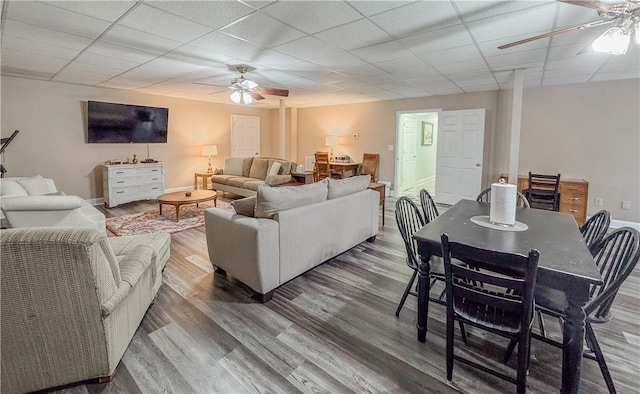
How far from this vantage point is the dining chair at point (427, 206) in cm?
285

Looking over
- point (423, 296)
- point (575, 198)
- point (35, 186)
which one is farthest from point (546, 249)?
point (35, 186)

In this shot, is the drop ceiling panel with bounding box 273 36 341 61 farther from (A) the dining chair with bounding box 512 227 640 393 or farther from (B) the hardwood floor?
(A) the dining chair with bounding box 512 227 640 393

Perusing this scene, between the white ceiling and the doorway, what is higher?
the white ceiling

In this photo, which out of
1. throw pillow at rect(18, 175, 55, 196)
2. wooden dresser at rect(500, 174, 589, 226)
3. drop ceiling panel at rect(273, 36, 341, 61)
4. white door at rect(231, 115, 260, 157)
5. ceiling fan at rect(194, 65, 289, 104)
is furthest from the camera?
white door at rect(231, 115, 260, 157)

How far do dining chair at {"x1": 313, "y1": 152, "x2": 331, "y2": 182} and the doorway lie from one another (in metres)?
1.64

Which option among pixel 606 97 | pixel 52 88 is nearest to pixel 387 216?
pixel 606 97

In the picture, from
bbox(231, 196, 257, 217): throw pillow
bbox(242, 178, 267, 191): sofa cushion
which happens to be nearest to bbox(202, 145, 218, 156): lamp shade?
bbox(242, 178, 267, 191): sofa cushion

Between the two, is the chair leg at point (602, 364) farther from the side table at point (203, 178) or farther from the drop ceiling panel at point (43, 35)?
the side table at point (203, 178)

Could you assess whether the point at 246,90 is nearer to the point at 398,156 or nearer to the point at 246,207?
the point at 246,207

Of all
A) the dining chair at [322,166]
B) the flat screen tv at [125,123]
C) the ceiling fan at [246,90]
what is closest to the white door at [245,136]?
the flat screen tv at [125,123]

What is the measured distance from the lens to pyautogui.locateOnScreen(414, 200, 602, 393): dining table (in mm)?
1473

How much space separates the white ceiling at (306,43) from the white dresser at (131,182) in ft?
5.35

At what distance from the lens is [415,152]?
27.2ft

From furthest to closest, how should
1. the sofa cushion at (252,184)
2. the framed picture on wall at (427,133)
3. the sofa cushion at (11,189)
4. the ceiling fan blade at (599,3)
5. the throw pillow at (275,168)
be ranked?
the framed picture on wall at (427,133) < the throw pillow at (275,168) < the sofa cushion at (252,184) < the sofa cushion at (11,189) < the ceiling fan blade at (599,3)
